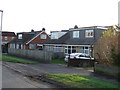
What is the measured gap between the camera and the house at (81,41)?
34688 mm

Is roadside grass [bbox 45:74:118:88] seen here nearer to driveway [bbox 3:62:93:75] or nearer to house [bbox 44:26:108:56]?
driveway [bbox 3:62:93:75]

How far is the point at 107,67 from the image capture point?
16375 mm

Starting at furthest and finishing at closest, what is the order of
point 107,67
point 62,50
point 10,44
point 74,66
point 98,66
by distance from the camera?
point 10,44, point 62,50, point 74,66, point 98,66, point 107,67

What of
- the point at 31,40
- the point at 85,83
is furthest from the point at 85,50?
the point at 31,40

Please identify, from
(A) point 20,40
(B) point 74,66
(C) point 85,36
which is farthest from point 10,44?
(B) point 74,66

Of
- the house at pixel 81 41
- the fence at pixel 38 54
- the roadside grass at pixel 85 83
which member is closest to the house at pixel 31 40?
the fence at pixel 38 54

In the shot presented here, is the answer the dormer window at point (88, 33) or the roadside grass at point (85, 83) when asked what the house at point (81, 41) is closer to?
the dormer window at point (88, 33)

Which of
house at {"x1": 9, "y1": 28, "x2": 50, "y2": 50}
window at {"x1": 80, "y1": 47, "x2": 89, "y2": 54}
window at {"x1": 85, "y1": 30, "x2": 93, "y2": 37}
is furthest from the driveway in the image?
house at {"x1": 9, "y1": 28, "x2": 50, "y2": 50}

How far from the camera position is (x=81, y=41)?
36.8m

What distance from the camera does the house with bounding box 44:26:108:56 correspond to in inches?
1366

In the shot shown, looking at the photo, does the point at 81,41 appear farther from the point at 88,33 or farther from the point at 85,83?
the point at 85,83

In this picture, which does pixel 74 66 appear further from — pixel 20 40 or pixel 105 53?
pixel 20 40

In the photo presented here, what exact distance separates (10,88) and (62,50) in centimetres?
3070

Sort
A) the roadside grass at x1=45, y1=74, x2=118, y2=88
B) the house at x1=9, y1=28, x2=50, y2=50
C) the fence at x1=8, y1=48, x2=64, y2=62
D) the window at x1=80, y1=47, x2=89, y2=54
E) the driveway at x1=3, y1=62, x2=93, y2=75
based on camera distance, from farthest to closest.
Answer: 1. the house at x1=9, y1=28, x2=50, y2=50
2. the window at x1=80, y1=47, x2=89, y2=54
3. the fence at x1=8, y1=48, x2=64, y2=62
4. the driveway at x1=3, y1=62, x2=93, y2=75
5. the roadside grass at x1=45, y1=74, x2=118, y2=88
